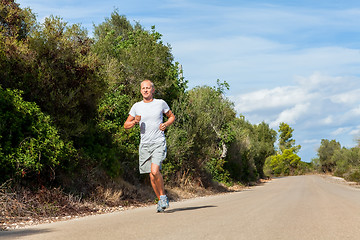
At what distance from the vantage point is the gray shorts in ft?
28.3

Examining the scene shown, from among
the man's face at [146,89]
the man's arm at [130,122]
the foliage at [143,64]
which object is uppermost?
the foliage at [143,64]

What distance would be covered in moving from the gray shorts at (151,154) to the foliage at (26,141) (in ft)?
9.35

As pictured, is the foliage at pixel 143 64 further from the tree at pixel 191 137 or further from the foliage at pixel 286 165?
the foliage at pixel 286 165

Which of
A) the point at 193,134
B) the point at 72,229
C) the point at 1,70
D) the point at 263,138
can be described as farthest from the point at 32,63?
the point at 263,138

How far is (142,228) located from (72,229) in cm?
114

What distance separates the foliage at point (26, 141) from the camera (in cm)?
980

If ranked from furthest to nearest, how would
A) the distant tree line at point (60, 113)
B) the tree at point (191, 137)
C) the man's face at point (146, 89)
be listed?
1. the tree at point (191, 137)
2. the distant tree line at point (60, 113)
3. the man's face at point (146, 89)

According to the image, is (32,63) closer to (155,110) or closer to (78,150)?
(78,150)

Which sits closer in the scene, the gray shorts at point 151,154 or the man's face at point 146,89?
the gray shorts at point 151,154

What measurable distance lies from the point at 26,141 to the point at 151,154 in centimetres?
339

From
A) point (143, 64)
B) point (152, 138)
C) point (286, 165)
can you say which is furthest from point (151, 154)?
point (286, 165)

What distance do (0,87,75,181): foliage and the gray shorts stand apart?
112 inches

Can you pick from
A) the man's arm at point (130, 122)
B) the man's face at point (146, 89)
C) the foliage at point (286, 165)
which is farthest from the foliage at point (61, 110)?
the foliage at point (286, 165)

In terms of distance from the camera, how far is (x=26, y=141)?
10.2 m
